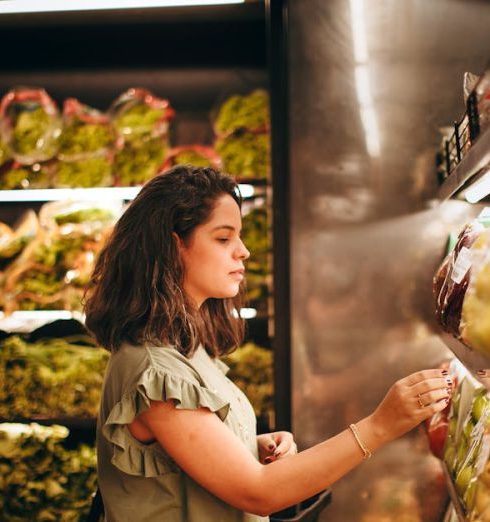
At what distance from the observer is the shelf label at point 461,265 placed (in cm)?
109

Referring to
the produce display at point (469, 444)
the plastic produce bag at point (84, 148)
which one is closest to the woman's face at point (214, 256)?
the produce display at point (469, 444)

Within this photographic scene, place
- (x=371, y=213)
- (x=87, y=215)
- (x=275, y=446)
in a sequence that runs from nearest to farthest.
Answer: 1. (x=275, y=446)
2. (x=371, y=213)
3. (x=87, y=215)

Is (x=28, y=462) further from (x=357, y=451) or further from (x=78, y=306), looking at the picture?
(x=357, y=451)

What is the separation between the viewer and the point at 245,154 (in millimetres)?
2465

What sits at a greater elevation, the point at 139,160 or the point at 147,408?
the point at 139,160

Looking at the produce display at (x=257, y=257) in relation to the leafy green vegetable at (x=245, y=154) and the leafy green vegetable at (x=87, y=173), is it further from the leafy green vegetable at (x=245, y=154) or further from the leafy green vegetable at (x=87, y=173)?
the leafy green vegetable at (x=87, y=173)

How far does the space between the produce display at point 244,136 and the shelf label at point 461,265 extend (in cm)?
135

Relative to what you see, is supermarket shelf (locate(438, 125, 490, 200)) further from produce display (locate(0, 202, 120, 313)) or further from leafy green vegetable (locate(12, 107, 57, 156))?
leafy green vegetable (locate(12, 107, 57, 156))

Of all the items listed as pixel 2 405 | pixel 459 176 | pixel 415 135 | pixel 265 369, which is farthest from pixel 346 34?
pixel 2 405

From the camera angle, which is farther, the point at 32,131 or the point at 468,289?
the point at 32,131

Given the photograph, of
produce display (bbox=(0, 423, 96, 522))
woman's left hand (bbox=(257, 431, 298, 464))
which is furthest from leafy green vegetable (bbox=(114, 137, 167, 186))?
woman's left hand (bbox=(257, 431, 298, 464))

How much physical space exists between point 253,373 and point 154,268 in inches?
51.7

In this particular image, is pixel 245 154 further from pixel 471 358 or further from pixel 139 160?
pixel 471 358

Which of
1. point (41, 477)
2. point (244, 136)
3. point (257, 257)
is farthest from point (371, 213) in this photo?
point (41, 477)
